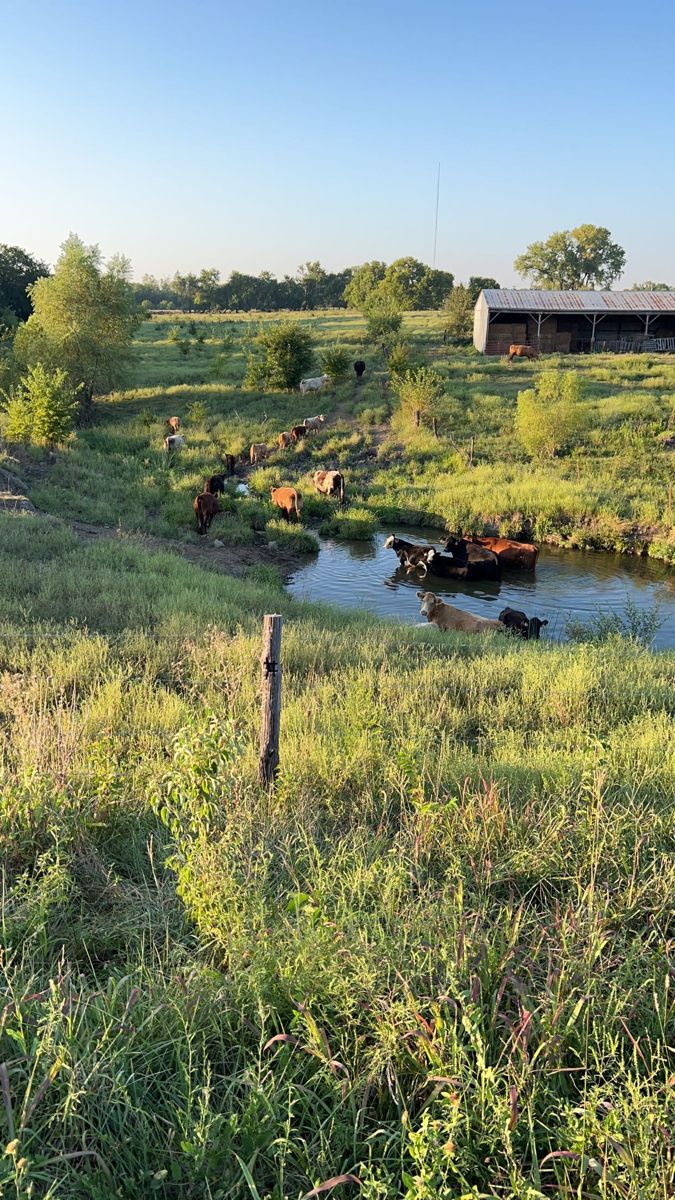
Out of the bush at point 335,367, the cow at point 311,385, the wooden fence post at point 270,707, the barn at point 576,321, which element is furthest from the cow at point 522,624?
the barn at point 576,321

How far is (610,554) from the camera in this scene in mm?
17938

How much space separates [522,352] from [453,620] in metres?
32.6

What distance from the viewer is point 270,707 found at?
4512mm

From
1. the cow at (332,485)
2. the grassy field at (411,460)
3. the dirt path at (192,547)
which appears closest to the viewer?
the dirt path at (192,547)

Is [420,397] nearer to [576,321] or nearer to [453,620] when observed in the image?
[453,620]

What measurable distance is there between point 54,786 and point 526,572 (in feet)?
45.1

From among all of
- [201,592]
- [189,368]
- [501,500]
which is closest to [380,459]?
[501,500]

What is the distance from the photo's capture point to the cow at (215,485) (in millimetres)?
19344

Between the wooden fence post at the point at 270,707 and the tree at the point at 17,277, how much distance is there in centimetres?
5264

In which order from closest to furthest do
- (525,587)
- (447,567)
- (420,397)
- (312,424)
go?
(525,587), (447,567), (420,397), (312,424)

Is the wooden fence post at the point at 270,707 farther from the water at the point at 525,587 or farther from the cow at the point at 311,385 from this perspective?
the cow at the point at 311,385

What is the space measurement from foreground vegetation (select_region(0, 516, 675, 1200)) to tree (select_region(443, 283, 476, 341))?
48.7 meters

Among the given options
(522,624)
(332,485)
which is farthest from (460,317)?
(522,624)

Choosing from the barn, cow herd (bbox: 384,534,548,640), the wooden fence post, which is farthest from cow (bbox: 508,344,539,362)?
the wooden fence post
